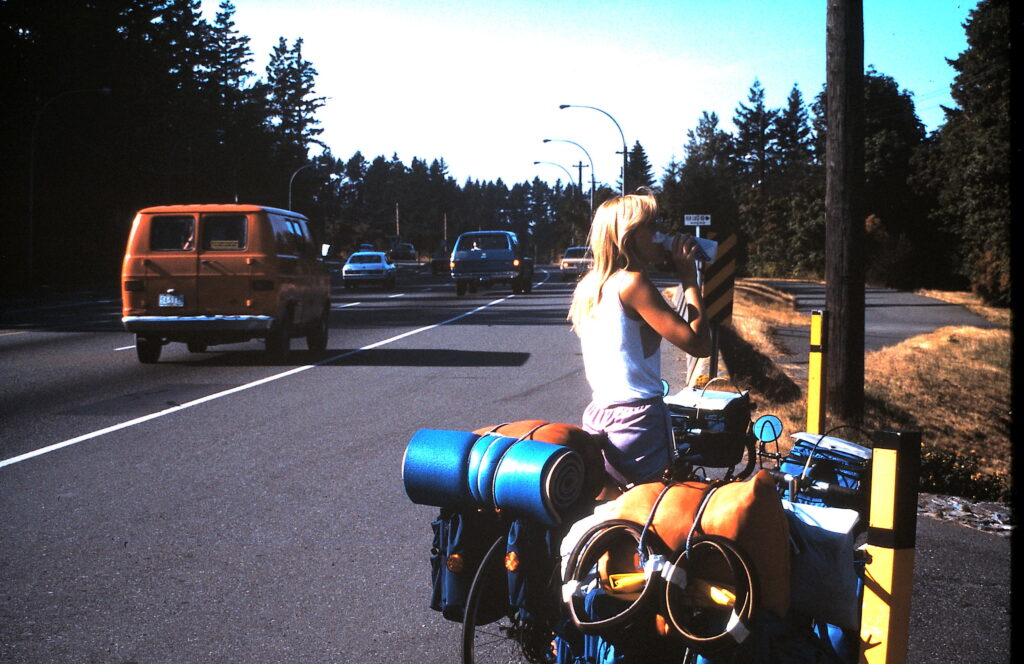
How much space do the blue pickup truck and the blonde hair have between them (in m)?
32.7

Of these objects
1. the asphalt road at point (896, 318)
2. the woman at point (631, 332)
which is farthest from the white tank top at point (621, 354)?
the asphalt road at point (896, 318)

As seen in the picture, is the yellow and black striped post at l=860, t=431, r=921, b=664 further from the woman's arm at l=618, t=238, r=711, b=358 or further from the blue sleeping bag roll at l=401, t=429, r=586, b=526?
the blue sleeping bag roll at l=401, t=429, r=586, b=526

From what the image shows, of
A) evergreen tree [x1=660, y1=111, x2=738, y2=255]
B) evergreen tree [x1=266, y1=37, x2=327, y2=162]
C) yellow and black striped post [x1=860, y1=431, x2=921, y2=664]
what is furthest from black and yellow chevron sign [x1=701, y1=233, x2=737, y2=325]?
evergreen tree [x1=266, y1=37, x2=327, y2=162]

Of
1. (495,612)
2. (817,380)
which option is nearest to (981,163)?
(817,380)

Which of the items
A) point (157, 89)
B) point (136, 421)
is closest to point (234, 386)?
point (136, 421)

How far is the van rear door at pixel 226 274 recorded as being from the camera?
14.5m

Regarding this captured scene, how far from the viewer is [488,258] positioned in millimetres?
37000

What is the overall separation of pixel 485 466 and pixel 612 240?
99 cm

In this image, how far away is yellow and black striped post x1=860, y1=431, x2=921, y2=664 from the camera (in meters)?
3.30

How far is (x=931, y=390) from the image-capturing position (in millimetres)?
13711

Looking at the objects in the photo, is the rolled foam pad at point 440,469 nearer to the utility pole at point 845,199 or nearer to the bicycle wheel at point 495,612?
the bicycle wheel at point 495,612

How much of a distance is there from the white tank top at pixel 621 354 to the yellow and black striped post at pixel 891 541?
2.57 feet

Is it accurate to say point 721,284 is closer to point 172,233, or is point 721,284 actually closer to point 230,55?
point 172,233

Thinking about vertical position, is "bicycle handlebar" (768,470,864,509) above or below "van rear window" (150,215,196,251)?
below
